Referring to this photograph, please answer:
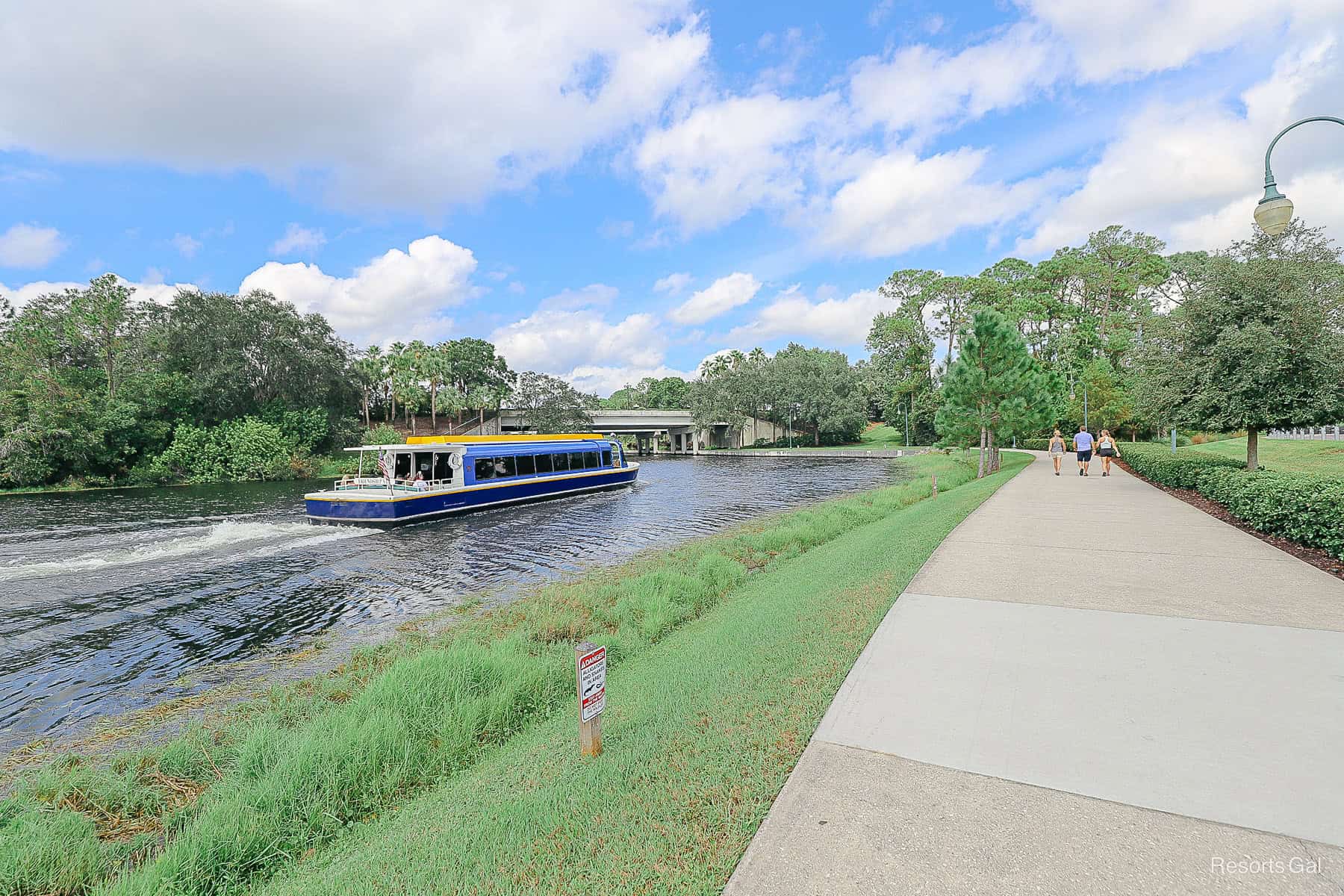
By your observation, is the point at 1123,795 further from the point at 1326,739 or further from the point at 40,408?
the point at 40,408

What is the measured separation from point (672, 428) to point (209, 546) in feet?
210

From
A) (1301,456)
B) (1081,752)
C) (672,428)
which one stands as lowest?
(1081,752)

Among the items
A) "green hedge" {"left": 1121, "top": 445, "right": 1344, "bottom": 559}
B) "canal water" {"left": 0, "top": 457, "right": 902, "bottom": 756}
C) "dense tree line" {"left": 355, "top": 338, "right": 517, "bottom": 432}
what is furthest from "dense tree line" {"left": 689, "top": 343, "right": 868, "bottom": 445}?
"green hedge" {"left": 1121, "top": 445, "right": 1344, "bottom": 559}

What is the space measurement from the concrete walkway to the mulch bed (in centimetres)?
85

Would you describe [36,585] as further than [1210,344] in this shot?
No

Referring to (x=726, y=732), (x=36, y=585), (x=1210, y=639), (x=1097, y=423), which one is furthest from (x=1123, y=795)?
(x=1097, y=423)

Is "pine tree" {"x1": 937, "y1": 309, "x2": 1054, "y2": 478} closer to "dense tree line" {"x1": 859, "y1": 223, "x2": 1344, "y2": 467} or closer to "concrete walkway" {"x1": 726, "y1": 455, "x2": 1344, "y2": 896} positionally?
"dense tree line" {"x1": 859, "y1": 223, "x2": 1344, "y2": 467}

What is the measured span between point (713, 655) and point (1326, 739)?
431 cm

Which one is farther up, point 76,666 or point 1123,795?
point 1123,795

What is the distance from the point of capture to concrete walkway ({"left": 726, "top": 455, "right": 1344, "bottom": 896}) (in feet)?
8.68

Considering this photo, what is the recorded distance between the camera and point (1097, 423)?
43.1 m

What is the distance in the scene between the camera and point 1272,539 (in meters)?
9.16

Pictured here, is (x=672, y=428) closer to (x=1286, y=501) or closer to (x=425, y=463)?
(x=425, y=463)

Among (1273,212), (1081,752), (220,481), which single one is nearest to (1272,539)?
(1273,212)
